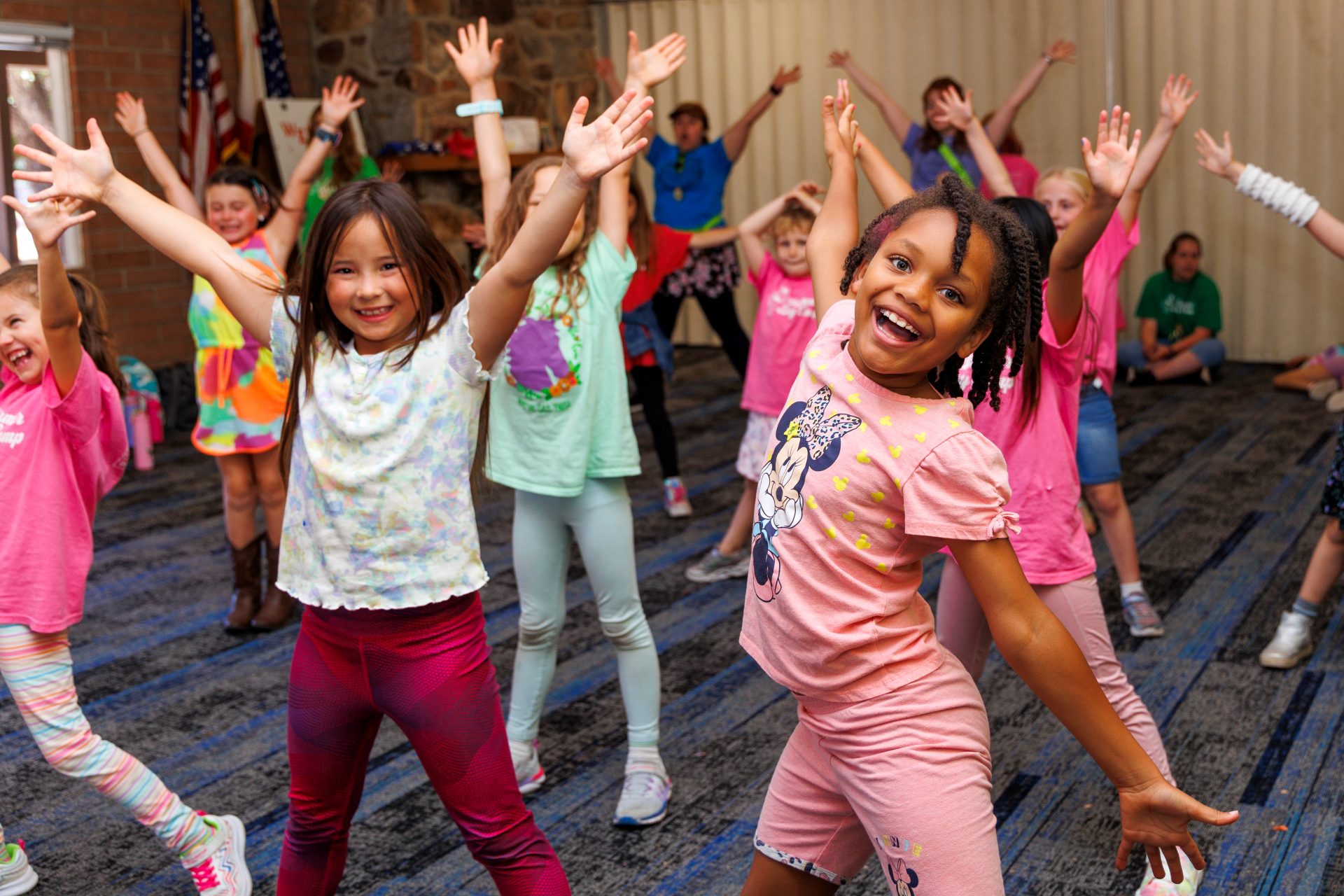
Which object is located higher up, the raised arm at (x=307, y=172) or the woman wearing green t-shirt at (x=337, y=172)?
the woman wearing green t-shirt at (x=337, y=172)

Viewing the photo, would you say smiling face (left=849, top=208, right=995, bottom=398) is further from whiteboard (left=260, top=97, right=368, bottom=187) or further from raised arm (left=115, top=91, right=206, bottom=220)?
whiteboard (left=260, top=97, right=368, bottom=187)

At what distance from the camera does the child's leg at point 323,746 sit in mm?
1707

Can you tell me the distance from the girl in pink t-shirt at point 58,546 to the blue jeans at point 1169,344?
227 inches

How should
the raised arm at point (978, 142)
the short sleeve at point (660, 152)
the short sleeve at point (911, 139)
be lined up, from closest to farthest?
the raised arm at point (978, 142), the short sleeve at point (911, 139), the short sleeve at point (660, 152)

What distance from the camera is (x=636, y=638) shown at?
2.48 meters

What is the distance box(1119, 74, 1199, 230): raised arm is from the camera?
2.63 metres

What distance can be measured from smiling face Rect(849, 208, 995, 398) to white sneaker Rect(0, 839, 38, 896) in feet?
5.79

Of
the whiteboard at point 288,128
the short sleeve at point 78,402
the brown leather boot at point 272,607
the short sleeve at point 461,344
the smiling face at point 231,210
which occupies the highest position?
the whiteboard at point 288,128

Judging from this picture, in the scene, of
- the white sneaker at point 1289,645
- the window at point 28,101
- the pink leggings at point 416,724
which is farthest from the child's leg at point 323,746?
the window at point 28,101

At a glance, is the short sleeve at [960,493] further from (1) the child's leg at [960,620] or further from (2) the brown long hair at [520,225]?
(2) the brown long hair at [520,225]

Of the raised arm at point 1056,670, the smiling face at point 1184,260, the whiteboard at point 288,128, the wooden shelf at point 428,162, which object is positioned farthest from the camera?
the smiling face at point 1184,260

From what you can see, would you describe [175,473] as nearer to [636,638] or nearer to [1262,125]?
[636,638]

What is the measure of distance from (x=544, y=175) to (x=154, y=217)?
2.53 feet

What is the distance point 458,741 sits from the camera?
5.56ft
